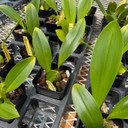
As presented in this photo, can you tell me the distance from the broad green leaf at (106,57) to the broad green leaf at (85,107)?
0.13 feet

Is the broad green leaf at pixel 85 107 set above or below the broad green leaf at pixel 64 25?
below

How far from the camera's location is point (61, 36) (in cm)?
68

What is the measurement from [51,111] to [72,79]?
0.54 ft

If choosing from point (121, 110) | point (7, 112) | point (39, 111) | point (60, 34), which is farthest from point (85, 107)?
point (60, 34)

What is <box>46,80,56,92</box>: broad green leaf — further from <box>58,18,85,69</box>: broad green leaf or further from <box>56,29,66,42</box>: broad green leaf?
<box>56,29,66,42</box>: broad green leaf

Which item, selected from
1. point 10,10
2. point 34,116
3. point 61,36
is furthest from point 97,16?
point 34,116

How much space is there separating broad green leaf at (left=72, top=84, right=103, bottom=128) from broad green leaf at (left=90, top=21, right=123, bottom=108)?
0.13 feet

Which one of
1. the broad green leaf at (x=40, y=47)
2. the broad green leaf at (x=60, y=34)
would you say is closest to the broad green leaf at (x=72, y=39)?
the broad green leaf at (x=40, y=47)

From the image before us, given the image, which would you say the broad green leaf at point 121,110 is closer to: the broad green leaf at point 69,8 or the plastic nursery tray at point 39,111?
the plastic nursery tray at point 39,111

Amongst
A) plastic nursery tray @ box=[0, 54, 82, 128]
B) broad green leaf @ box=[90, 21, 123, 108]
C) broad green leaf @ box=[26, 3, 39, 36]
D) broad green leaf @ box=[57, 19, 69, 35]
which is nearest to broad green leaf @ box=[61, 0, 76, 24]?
broad green leaf @ box=[57, 19, 69, 35]

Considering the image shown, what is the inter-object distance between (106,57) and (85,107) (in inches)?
5.0

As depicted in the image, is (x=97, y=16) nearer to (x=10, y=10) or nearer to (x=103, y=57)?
(x=10, y=10)

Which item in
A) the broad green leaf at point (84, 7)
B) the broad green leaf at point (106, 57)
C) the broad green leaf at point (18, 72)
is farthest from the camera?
the broad green leaf at point (84, 7)

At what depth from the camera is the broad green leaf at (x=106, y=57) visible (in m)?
0.30
